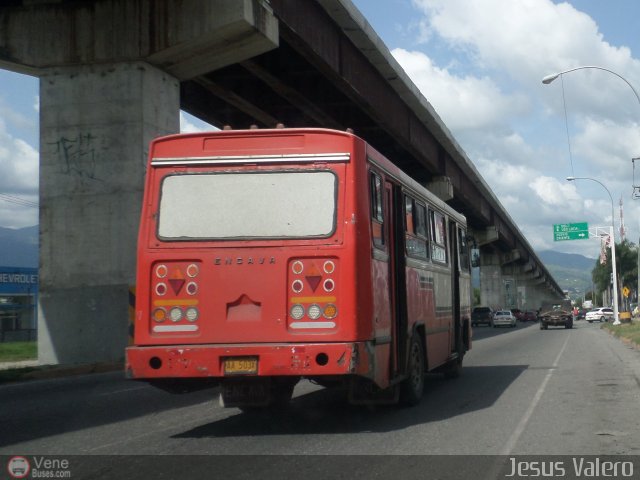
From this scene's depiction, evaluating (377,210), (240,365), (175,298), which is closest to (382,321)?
(377,210)

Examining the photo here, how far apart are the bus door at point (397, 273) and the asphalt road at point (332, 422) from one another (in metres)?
0.85

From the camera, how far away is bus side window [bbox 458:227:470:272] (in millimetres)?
15867

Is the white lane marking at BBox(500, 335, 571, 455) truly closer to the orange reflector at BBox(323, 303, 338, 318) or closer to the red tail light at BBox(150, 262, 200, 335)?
the orange reflector at BBox(323, 303, 338, 318)

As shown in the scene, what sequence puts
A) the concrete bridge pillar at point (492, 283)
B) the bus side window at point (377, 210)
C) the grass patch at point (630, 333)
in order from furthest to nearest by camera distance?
1. the concrete bridge pillar at point (492, 283)
2. the grass patch at point (630, 333)
3. the bus side window at point (377, 210)

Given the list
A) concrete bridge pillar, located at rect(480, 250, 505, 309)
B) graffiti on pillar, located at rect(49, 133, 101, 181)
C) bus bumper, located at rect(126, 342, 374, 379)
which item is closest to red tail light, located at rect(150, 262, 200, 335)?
bus bumper, located at rect(126, 342, 374, 379)

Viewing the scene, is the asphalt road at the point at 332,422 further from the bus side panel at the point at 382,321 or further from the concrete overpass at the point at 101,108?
the concrete overpass at the point at 101,108

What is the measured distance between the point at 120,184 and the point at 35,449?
11.1 metres

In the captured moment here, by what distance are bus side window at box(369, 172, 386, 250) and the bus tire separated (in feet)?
6.17

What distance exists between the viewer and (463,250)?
1620cm

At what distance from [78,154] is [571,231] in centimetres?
5068

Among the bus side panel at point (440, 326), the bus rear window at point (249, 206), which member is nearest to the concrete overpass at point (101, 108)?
the bus side panel at point (440, 326)

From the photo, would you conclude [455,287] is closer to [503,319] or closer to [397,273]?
[397,273]

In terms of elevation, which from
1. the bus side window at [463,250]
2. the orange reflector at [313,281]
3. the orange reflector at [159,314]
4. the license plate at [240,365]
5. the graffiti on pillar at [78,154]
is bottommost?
the license plate at [240,365]

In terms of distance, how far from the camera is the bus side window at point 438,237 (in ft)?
42.4
